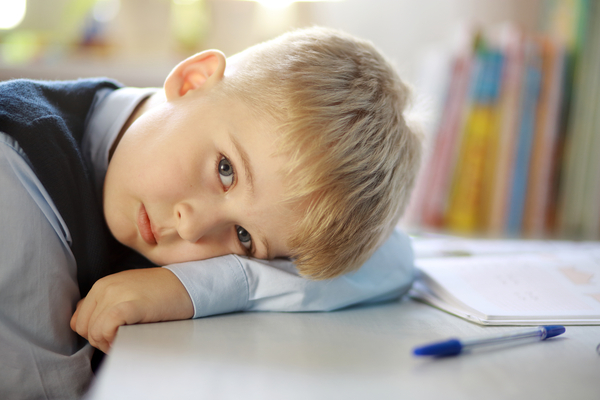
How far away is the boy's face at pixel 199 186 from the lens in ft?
2.09

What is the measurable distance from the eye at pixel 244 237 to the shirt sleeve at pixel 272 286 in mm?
41

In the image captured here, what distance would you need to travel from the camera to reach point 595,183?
1517 millimetres

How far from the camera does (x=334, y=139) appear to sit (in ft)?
2.03

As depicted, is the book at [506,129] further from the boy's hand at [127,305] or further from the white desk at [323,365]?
the boy's hand at [127,305]

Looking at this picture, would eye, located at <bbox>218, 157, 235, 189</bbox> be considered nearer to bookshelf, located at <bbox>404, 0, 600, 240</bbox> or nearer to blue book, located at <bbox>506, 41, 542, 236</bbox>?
bookshelf, located at <bbox>404, 0, 600, 240</bbox>

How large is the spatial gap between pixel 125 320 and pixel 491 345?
385 millimetres

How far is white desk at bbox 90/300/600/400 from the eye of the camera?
368mm

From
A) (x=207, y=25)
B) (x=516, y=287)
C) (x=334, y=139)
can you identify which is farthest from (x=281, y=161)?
(x=207, y=25)

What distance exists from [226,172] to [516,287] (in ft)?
1.54

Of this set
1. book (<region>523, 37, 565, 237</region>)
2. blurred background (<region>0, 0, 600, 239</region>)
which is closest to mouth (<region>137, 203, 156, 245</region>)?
blurred background (<region>0, 0, 600, 239</region>)

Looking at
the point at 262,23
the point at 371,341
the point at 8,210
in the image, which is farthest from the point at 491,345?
the point at 262,23

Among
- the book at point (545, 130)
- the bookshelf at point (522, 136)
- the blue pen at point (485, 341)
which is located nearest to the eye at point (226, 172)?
the blue pen at point (485, 341)

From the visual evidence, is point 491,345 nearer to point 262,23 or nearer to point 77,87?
point 77,87

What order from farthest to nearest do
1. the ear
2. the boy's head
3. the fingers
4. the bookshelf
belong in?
the bookshelf → the ear → the boy's head → the fingers
